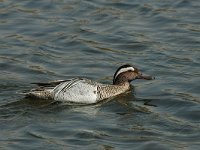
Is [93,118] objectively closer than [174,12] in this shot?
Yes

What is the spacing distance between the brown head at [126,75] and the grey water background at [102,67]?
10.4 inches

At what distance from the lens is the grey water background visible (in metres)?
12.3

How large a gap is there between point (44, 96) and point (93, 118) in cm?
161

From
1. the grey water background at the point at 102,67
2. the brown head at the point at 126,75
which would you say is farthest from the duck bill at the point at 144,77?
the grey water background at the point at 102,67

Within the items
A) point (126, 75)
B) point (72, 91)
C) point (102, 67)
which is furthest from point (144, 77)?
point (72, 91)

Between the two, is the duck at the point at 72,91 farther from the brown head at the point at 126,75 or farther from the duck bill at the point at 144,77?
the duck bill at the point at 144,77

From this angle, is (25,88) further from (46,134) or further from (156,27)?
(156,27)

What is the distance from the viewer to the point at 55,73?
15914mm

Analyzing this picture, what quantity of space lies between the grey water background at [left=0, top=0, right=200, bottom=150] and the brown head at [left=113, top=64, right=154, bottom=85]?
265mm

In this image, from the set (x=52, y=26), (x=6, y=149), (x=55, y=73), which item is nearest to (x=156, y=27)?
(x=52, y=26)

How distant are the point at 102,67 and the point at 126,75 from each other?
1.08m

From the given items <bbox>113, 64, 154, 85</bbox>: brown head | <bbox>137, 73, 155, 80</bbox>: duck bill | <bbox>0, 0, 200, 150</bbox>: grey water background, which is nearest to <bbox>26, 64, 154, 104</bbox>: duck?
<bbox>0, 0, 200, 150</bbox>: grey water background

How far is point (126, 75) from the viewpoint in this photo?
50.2 ft

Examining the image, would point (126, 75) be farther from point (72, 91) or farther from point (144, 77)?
point (72, 91)
